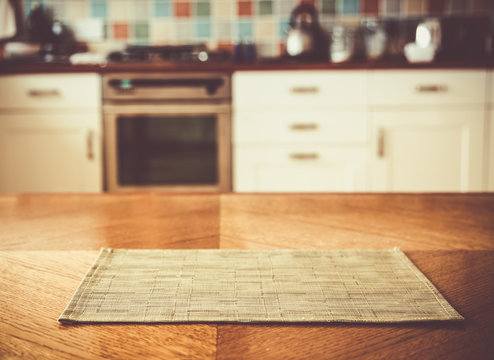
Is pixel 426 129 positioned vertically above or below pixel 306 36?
below

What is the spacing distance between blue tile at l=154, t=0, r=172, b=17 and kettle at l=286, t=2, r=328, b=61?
2.43 ft

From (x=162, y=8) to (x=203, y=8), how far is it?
0.82 feet

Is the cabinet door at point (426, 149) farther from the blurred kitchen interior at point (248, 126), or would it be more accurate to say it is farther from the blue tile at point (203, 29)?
the blue tile at point (203, 29)

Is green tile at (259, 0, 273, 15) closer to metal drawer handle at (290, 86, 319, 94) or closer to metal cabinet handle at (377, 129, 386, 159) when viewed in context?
metal drawer handle at (290, 86, 319, 94)

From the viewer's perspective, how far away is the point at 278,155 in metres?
2.47

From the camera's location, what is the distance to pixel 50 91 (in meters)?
2.47

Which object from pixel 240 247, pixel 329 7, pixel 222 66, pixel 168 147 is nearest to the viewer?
pixel 240 247

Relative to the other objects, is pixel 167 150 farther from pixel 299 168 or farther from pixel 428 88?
pixel 428 88

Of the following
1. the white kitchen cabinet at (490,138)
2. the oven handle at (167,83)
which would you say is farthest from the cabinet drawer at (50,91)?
the white kitchen cabinet at (490,138)

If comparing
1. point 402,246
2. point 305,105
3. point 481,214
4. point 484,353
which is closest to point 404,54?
point 305,105

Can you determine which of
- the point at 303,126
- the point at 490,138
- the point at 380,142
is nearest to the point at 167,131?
the point at 303,126

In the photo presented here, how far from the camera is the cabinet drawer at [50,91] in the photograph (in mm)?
2461

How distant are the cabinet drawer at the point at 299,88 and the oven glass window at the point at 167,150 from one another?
8.4 inches

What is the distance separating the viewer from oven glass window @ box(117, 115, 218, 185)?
2500 mm
